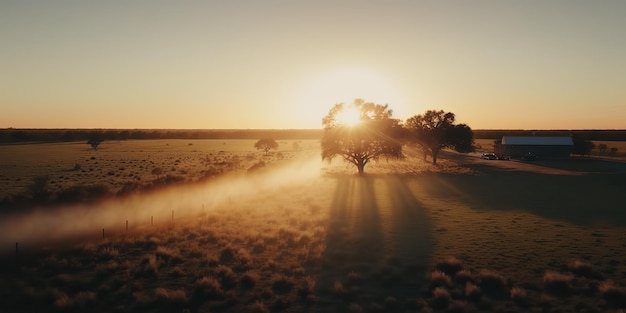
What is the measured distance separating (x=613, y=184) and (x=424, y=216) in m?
34.4

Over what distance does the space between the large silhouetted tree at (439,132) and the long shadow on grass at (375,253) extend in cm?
5498

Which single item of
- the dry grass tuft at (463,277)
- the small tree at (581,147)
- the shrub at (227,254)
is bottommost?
the shrub at (227,254)

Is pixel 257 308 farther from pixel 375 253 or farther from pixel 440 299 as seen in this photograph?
pixel 375 253

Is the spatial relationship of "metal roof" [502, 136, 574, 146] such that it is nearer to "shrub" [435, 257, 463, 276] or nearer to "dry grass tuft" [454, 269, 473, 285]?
"shrub" [435, 257, 463, 276]

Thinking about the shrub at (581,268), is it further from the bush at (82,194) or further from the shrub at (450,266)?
the bush at (82,194)

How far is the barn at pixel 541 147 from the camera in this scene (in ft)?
344

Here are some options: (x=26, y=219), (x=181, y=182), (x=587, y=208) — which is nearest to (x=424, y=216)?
(x=587, y=208)

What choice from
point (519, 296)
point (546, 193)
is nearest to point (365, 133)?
point (546, 193)

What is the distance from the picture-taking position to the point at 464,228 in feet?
91.1

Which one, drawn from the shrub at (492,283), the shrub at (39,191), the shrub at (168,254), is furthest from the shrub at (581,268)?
the shrub at (39,191)

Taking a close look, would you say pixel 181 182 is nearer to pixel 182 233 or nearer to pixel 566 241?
pixel 182 233

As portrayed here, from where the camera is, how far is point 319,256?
21312 millimetres

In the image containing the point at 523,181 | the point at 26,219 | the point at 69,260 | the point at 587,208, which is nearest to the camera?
the point at 69,260

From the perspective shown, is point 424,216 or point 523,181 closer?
point 424,216
